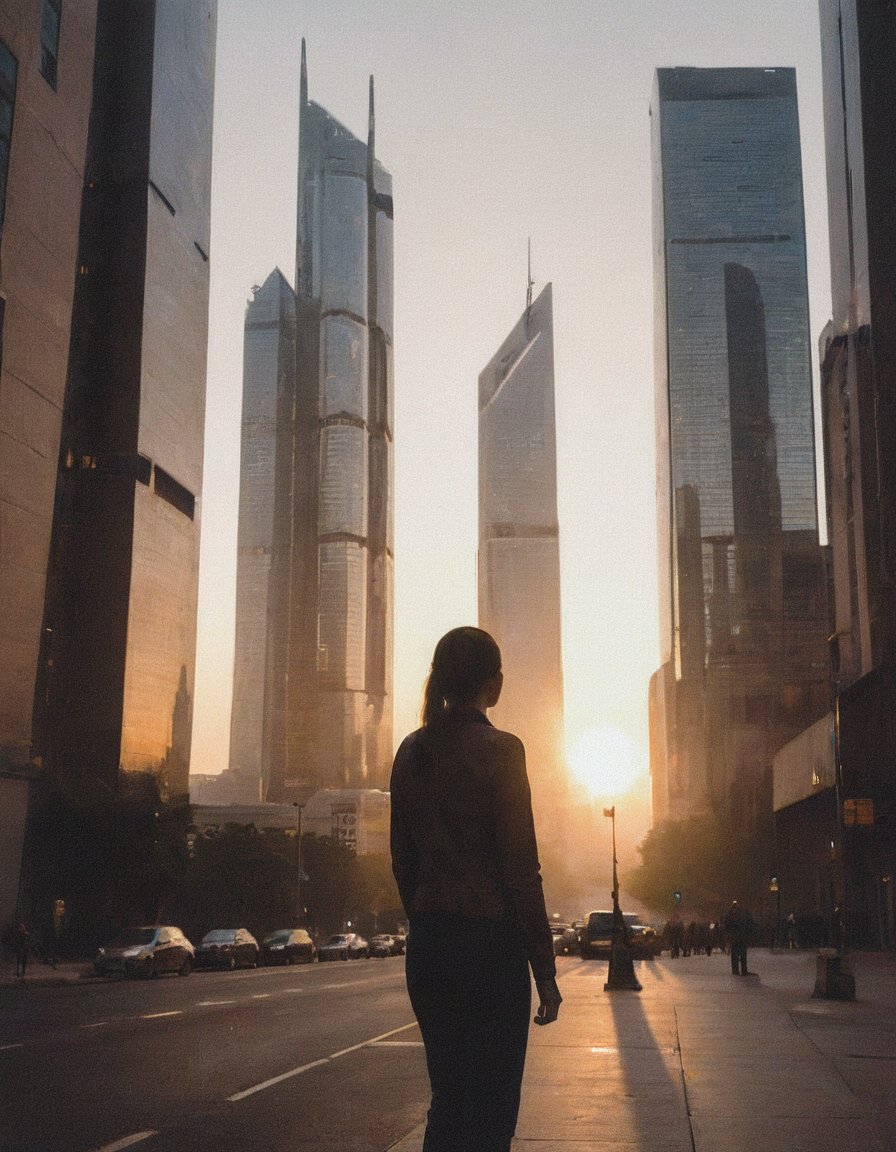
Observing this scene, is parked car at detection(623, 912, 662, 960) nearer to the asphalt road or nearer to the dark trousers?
the asphalt road

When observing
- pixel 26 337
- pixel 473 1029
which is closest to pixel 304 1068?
pixel 473 1029

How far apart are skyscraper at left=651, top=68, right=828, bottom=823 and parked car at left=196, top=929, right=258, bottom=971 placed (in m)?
121

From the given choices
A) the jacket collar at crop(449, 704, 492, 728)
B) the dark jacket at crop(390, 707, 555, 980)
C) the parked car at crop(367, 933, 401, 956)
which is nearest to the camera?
the dark jacket at crop(390, 707, 555, 980)

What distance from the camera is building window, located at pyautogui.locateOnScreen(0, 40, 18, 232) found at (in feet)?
211

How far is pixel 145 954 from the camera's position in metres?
38.6

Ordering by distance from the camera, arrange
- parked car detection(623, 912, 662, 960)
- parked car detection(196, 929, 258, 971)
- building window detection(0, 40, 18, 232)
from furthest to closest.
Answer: building window detection(0, 40, 18, 232) < parked car detection(623, 912, 662, 960) < parked car detection(196, 929, 258, 971)

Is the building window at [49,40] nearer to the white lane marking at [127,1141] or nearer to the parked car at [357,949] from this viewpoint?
the parked car at [357,949]

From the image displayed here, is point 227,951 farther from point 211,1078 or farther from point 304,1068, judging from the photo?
point 211,1078

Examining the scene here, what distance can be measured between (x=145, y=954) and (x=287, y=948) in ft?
46.3

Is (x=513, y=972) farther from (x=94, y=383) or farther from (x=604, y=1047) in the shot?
(x=94, y=383)

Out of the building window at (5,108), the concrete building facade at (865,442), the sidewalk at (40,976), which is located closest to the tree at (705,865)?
the concrete building facade at (865,442)

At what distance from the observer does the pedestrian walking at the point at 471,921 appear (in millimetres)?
4211

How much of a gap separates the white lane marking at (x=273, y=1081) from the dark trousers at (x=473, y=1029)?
231 inches

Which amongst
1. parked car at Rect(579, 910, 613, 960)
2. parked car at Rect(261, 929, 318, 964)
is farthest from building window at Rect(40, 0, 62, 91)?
parked car at Rect(579, 910, 613, 960)
